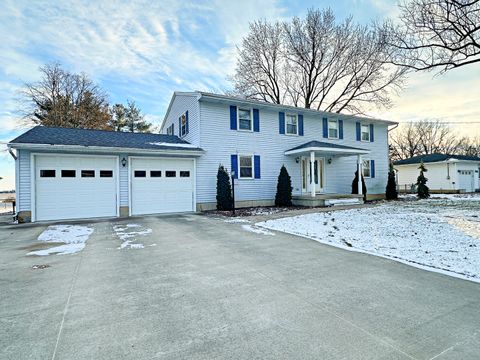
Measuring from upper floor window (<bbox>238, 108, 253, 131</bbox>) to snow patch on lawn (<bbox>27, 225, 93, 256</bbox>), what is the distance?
8.55 metres

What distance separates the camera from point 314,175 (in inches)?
627

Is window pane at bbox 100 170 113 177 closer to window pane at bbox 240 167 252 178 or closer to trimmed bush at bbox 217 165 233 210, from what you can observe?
trimmed bush at bbox 217 165 233 210

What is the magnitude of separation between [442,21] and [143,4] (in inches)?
477

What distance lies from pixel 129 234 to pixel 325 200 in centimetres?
994

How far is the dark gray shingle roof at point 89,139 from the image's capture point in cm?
1042

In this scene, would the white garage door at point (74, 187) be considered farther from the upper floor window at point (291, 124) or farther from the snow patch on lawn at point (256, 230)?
the upper floor window at point (291, 124)

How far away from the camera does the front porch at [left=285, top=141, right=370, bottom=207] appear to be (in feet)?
45.8

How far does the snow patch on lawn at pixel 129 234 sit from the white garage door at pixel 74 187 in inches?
113

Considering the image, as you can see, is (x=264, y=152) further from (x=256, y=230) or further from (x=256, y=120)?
(x=256, y=230)

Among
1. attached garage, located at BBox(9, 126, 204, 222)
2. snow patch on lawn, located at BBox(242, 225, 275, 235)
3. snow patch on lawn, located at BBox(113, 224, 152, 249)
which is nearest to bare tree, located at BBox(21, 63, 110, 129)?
attached garage, located at BBox(9, 126, 204, 222)

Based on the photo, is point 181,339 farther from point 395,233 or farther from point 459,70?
point 459,70

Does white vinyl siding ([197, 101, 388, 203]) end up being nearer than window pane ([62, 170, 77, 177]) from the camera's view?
No

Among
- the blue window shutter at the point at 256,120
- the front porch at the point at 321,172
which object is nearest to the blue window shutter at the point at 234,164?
the blue window shutter at the point at 256,120

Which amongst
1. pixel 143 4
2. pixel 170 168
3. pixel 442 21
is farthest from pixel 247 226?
pixel 442 21
